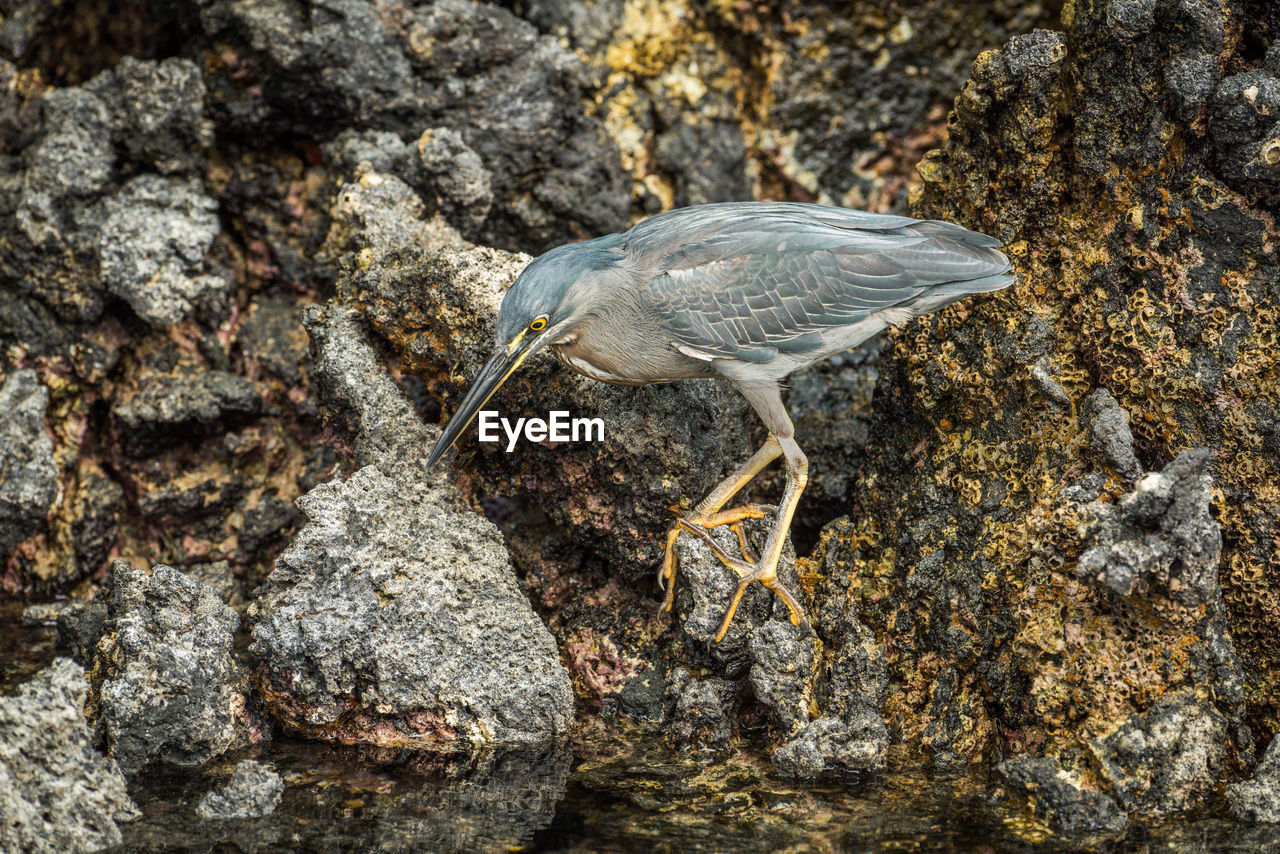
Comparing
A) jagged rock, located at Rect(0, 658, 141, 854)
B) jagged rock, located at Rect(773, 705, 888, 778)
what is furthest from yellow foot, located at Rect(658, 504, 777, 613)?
jagged rock, located at Rect(0, 658, 141, 854)

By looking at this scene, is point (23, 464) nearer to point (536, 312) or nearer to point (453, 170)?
point (453, 170)

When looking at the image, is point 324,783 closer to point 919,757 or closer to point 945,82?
point 919,757

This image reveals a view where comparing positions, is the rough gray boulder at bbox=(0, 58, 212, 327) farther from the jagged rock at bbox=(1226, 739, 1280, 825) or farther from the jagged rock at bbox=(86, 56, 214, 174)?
the jagged rock at bbox=(1226, 739, 1280, 825)

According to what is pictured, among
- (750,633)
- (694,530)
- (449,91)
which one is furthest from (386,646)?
(449,91)

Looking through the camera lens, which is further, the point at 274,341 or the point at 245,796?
the point at 274,341

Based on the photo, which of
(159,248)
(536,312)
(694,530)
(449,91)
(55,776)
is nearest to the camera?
(55,776)

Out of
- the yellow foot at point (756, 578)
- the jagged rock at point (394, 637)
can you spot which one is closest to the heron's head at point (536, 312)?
the jagged rock at point (394, 637)

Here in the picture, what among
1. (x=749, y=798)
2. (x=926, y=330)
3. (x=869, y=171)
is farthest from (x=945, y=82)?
(x=749, y=798)

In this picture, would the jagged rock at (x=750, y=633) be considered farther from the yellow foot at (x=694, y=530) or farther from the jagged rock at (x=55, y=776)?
the jagged rock at (x=55, y=776)
